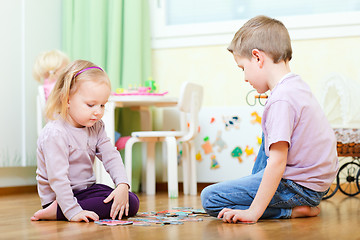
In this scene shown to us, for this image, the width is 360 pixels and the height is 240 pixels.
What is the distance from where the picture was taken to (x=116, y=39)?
11.4ft

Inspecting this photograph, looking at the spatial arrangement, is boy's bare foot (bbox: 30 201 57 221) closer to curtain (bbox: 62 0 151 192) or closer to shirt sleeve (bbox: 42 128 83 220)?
shirt sleeve (bbox: 42 128 83 220)

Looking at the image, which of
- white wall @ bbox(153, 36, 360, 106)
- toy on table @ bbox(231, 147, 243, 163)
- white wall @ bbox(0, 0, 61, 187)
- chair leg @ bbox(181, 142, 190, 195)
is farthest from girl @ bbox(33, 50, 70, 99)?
toy on table @ bbox(231, 147, 243, 163)

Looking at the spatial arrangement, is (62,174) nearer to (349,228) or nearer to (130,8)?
(349,228)

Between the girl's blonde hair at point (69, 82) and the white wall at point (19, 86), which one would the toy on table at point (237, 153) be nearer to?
the white wall at point (19, 86)

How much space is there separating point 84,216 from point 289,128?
0.68 metres

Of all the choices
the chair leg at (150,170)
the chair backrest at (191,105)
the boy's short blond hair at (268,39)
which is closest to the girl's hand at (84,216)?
the boy's short blond hair at (268,39)

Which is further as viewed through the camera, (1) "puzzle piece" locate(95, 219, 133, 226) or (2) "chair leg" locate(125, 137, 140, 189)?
(2) "chair leg" locate(125, 137, 140, 189)

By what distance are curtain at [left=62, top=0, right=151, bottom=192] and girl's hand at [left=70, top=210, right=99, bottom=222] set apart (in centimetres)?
172

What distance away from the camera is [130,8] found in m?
3.50

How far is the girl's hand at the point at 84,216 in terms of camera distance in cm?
161

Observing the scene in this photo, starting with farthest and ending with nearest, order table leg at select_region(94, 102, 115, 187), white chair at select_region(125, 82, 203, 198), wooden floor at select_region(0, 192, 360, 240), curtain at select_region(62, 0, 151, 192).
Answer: curtain at select_region(62, 0, 151, 192) < white chair at select_region(125, 82, 203, 198) < table leg at select_region(94, 102, 115, 187) < wooden floor at select_region(0, 192, 360, 240)

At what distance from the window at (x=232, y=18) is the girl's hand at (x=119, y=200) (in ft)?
6.44

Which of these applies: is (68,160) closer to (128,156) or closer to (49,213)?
(49,213)

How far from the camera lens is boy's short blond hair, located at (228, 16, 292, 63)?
1.61 metres
